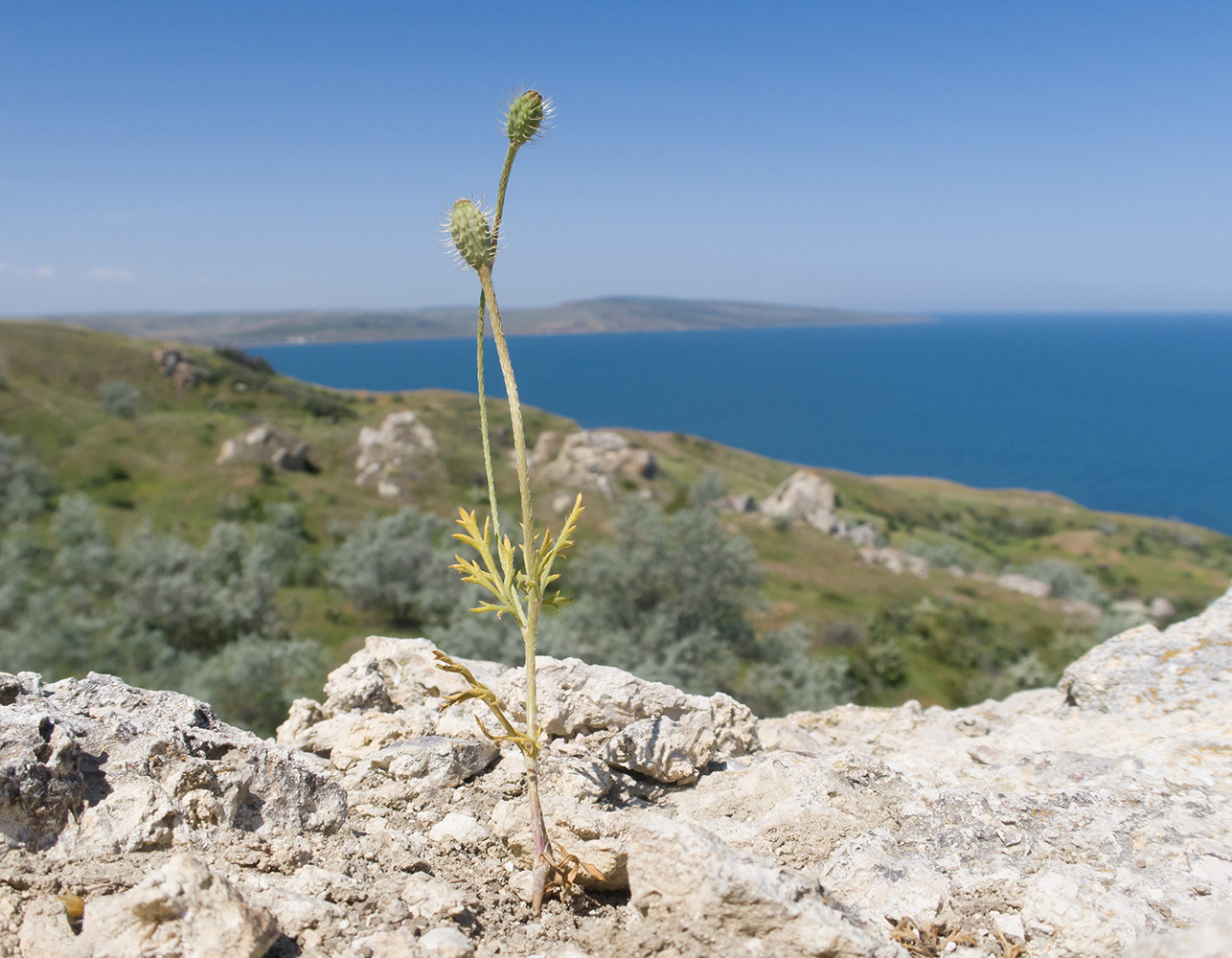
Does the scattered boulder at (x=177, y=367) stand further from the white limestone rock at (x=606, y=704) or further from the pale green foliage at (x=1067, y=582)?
Result: the pale green foliage at (x=1067, y=582)

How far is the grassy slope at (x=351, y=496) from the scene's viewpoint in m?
46.2

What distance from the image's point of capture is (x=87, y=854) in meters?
2.73

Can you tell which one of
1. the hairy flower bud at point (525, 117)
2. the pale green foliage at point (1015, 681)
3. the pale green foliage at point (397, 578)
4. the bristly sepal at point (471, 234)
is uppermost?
the hairy flower bud at point (525, 117)

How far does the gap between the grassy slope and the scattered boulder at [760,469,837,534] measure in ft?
20.3

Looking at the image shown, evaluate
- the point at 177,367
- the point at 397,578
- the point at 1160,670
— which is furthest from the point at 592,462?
the point at 1160,670

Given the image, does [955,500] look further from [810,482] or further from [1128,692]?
[1128,692]

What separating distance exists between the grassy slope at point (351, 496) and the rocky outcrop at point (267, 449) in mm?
1105

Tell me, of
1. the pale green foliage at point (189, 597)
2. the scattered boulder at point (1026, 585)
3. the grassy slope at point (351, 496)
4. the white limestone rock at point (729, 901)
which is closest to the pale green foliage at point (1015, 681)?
the grassy slope at point (351, 496)

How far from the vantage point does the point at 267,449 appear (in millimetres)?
55812

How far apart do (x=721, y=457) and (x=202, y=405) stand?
71.2 meters

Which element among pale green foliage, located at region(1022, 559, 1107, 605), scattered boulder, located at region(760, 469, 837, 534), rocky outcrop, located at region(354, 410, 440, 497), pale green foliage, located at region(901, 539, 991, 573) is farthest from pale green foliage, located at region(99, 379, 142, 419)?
pale green foliage, located at region(1022, 559, 1107, 605)

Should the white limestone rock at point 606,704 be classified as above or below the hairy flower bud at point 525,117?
below

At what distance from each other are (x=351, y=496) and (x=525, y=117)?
55.0m

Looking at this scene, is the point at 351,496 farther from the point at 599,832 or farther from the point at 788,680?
the point at 599,832
